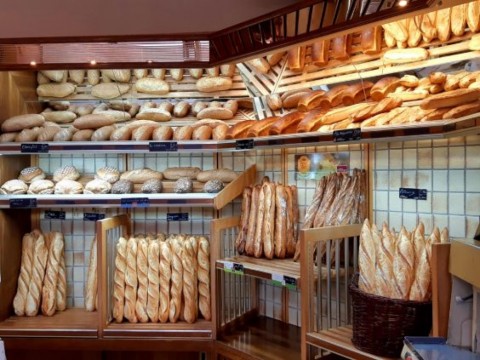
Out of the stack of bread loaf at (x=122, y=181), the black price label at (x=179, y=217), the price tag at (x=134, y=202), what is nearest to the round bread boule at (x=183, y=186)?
the stack of bread loaf at (x=122, y=181)

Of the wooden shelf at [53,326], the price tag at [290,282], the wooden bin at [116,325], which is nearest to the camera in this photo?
the price tag at [290,282]

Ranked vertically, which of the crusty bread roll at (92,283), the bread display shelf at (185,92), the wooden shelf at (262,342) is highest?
the bread display shelf at (185,92)

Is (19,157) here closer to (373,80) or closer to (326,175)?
(326,175)

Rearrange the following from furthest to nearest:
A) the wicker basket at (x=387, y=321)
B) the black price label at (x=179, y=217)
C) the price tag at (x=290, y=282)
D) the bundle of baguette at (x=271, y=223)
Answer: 1. the black price label at (x=179, y=217)
2. the bundle of baguette at (x=271, y=223)
3. the price tag at (x=290, y=282)
4. the wicker basket at (x=387, y=321)

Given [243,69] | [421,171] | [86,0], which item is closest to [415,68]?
[421,171]

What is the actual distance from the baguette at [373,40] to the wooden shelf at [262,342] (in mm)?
1557

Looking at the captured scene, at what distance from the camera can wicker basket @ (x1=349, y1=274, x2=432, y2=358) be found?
1.76 meters

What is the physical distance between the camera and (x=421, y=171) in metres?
2.36

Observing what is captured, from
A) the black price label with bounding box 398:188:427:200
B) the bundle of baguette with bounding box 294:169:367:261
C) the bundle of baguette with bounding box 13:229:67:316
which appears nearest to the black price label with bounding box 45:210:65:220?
the bundle of baguette with bounding box 13:229:67:316

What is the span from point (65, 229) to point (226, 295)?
4.14 feet

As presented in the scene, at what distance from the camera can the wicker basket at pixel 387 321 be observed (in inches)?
69.1

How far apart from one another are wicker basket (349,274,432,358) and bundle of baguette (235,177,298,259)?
88 centimetres

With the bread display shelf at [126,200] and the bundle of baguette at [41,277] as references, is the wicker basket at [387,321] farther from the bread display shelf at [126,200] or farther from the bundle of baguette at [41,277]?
the bundle of baguette at [41,277]

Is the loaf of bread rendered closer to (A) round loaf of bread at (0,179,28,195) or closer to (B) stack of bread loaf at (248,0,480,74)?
(A) round loaf of bread at (0,179,28,195)
